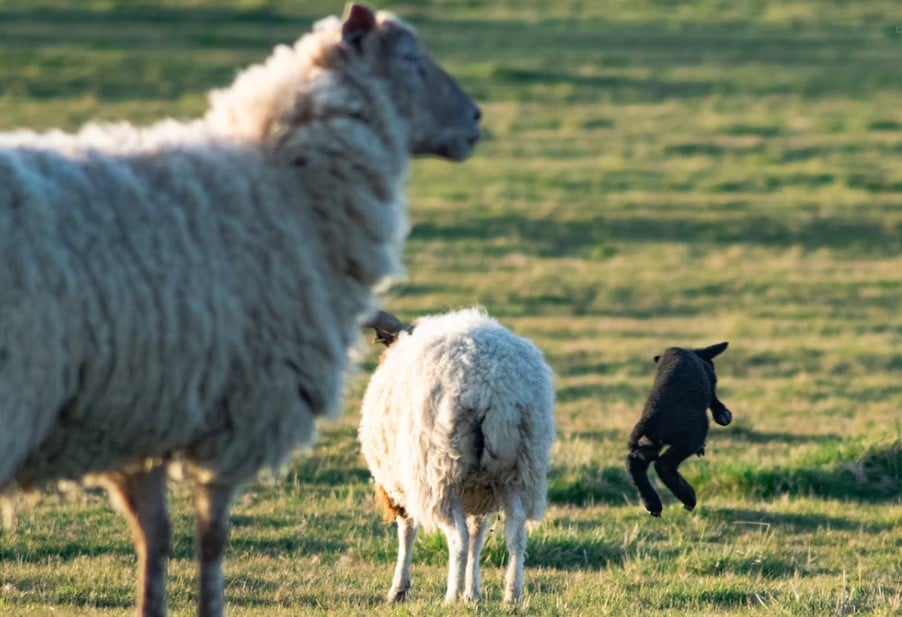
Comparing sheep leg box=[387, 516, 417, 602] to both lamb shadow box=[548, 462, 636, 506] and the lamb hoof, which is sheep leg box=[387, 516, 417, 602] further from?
lamb shadow box=[548, 462, 636, 506]

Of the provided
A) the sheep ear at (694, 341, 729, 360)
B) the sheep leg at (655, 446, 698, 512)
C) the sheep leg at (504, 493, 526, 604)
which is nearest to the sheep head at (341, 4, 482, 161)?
the sheep leg at (504, 493, 526, 604)

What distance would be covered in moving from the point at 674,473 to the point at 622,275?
1358 cm

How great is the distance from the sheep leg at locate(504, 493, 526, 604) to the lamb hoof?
1.79 feet

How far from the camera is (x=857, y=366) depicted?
1661cm

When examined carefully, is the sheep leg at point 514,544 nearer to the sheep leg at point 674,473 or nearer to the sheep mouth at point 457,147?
the sheep leg at point 674,473

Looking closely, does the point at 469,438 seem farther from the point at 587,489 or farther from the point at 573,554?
the point at 587,489

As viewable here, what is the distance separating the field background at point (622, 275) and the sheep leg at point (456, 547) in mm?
376

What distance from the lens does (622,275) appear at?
21188mm

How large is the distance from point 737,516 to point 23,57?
1229 inches

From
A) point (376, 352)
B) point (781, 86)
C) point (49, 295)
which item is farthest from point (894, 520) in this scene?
point (781, 86)

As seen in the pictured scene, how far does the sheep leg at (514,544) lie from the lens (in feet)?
23.9

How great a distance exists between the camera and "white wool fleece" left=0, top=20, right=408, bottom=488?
4746mm

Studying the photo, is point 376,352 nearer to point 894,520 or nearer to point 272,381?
point 894,520

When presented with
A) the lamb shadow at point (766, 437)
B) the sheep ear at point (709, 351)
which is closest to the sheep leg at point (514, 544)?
the sheep ear at point (709, 351)
